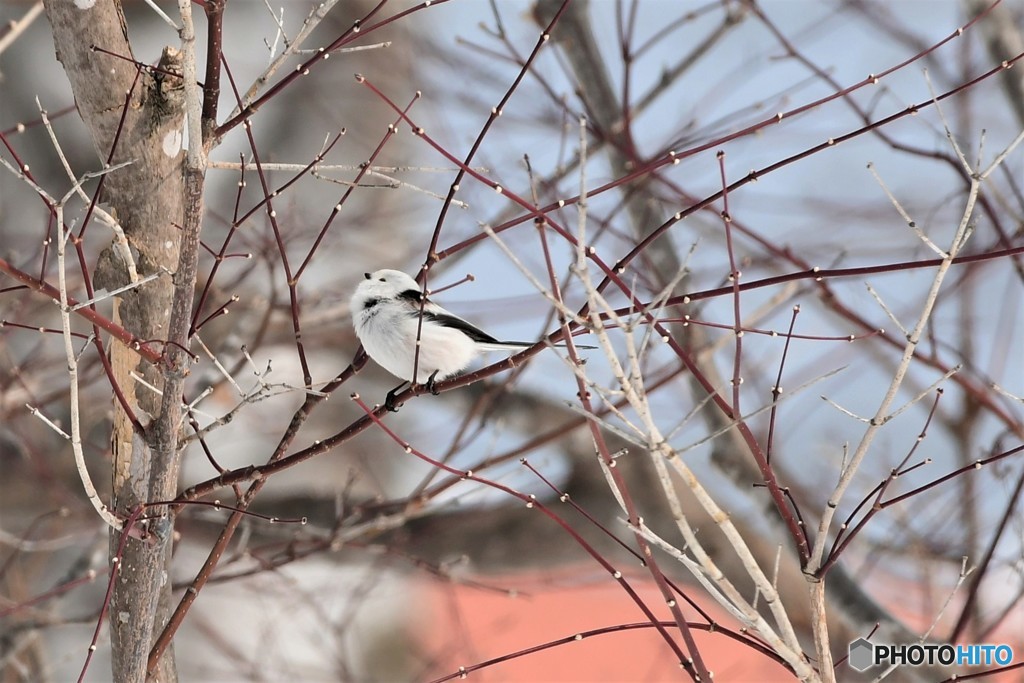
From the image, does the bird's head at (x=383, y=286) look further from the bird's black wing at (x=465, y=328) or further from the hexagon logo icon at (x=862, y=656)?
the hexagon logo icon at (x=862, y=656)

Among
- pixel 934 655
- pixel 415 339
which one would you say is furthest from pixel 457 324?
pixel 934 655

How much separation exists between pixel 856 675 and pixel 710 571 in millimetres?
2324

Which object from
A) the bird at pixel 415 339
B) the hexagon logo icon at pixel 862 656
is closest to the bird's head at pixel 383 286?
the bird at pixel 415 339

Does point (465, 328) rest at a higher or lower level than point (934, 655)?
higher

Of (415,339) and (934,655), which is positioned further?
(934,655)

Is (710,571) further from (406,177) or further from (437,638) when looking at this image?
(437,638)

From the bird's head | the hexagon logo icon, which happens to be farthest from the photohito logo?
the bird's head

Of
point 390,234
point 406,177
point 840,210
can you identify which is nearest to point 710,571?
point 840,210

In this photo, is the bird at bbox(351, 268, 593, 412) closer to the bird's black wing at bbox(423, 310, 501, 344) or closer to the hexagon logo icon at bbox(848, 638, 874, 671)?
the bird's black wing at bbox(423, 310, 501, 344)

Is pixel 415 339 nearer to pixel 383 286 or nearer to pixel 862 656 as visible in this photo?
pixel 383 286

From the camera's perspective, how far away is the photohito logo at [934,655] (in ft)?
5.89

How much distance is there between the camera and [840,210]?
3.50m

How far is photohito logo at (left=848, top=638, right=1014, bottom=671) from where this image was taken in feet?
5.89

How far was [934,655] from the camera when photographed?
1985 mm
